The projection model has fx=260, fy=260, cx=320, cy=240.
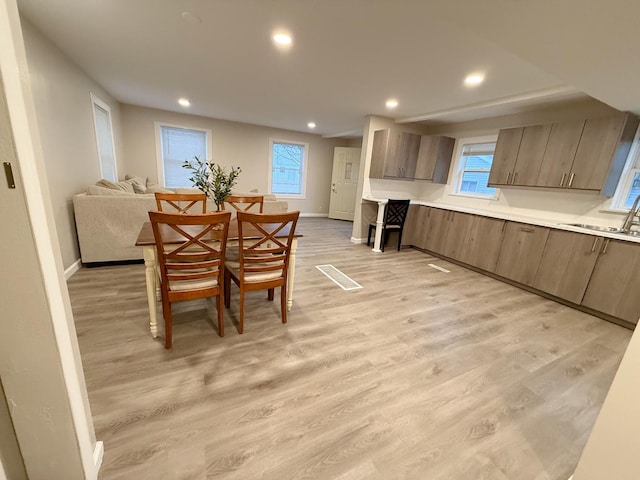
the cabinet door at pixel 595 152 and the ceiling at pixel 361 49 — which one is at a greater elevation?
the ceiling at pixel 361 49

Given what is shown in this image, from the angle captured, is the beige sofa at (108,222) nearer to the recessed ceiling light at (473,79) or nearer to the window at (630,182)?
the recessed ceiling light at (473,79)

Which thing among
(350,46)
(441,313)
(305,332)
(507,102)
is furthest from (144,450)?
→ (507,102)

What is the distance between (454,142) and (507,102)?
5.15 ft

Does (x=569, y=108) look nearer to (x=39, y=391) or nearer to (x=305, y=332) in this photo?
(x=305, y=332)

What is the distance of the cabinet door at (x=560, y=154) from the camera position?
3.14 m

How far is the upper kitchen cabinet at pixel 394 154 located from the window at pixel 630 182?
264 centimetres

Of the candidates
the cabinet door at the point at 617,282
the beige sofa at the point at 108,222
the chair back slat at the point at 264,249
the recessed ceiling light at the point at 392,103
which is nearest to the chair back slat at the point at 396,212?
the recessed ceiling light at the point at 392,103

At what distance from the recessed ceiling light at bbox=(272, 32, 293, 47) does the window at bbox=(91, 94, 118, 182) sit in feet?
10.7

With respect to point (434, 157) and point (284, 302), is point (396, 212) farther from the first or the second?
point (284, 302)

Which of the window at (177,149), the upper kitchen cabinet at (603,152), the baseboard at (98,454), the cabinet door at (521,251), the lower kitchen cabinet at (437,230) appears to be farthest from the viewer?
the window at (177,149)

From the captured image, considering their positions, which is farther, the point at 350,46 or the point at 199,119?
the point at 199,119

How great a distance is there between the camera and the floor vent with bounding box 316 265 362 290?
122 inches

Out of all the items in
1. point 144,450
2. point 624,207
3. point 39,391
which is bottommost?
point 144,450

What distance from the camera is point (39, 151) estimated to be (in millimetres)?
835
